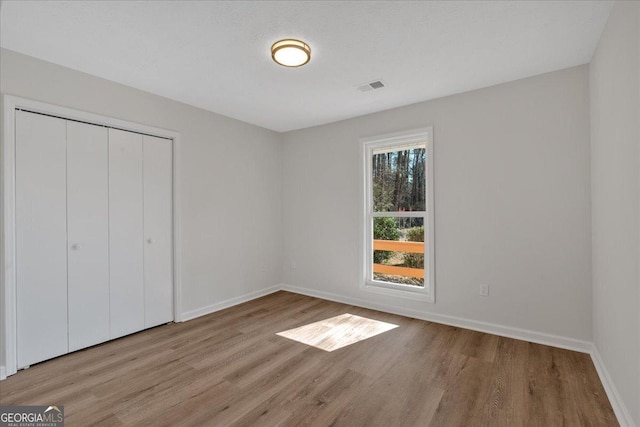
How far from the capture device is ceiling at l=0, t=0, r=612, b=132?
6.14ft

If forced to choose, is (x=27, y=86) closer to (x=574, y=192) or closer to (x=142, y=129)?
(x=142, y=129)

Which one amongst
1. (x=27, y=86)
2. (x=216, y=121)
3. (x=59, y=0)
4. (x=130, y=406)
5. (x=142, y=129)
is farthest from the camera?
(x=216, y=121)

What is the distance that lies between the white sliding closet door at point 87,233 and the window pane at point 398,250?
3078 millimetres

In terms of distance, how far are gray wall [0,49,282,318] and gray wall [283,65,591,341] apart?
1622mm

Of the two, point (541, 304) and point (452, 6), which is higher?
point (452, 6)

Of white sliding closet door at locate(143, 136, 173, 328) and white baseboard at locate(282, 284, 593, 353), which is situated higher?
white sliding closet door at locate(143, 136, 173, 328)

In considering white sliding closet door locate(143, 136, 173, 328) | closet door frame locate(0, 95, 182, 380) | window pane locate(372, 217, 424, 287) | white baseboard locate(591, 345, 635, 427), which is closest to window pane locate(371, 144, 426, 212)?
window pane locate(372, 217, 424, 287)

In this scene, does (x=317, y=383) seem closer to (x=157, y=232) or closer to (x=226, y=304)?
(x=226, y=304)

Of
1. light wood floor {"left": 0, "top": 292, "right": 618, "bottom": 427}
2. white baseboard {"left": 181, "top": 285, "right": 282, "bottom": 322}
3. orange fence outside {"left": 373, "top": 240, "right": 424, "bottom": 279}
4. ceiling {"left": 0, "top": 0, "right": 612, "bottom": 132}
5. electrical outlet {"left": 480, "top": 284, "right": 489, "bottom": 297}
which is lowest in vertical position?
light wood floor {"left": 0, "top": 292, "right": 618, "bottom": 427}

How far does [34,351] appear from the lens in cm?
244

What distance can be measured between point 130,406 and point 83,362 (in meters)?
0.96

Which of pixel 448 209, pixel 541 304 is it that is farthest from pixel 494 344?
pixel 448 209

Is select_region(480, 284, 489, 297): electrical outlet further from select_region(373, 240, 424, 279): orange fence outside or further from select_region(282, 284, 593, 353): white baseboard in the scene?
select_region(373, 240, 424, 279): orange fence outside

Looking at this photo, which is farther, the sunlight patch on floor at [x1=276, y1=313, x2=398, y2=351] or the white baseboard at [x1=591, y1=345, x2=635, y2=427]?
the sunlight patch on floor at [x1=276, y1=313, x2=398, y2=351]
